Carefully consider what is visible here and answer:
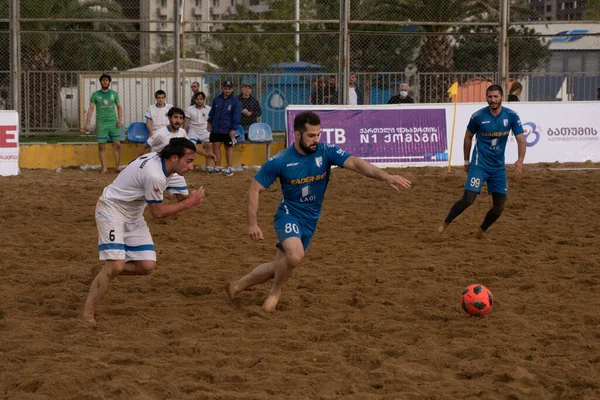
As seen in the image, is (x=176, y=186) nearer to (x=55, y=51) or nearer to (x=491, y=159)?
(x=491, y=159)

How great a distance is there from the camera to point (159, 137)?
13.8 m

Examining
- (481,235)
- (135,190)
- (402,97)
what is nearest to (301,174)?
(135,190)

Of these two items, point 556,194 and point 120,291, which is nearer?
point 120,291

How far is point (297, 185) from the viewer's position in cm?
733

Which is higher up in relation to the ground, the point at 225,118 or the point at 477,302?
the point at 225,118

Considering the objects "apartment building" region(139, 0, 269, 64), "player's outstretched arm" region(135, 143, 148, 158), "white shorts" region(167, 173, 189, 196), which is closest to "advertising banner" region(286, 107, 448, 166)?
"player's outstretched arm" region(135, 143, 148, 158)

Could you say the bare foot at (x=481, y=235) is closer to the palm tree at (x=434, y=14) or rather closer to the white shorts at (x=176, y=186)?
the white shorts at (x=176, y=186)

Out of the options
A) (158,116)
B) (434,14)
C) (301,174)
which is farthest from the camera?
(434,14)

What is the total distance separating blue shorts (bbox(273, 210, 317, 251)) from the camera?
7312mm

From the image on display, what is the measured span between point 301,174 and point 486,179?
4.22 m

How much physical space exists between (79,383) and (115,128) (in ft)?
41.6

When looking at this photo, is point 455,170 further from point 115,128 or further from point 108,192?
point 108,192

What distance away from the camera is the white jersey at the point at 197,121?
18203 mm

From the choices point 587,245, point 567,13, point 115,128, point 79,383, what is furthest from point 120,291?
point 567,13
